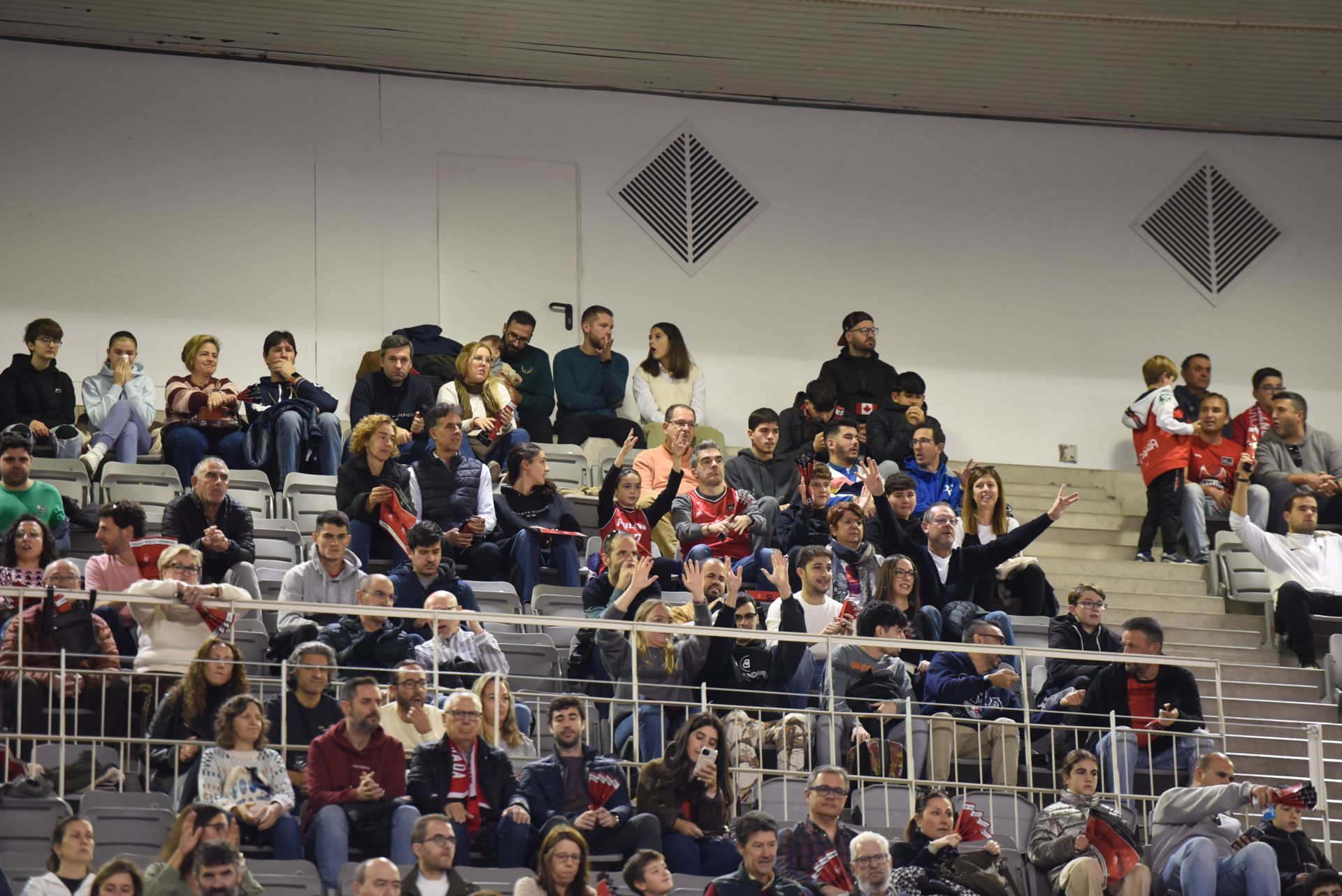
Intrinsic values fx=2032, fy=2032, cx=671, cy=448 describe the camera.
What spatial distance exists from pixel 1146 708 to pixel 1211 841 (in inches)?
44.3

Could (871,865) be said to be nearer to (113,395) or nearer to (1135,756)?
(1135,756)

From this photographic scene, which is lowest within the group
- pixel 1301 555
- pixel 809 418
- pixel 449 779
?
pixel 449 779

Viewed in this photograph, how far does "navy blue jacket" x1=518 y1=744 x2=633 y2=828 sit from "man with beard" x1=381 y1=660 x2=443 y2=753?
1.56 ft

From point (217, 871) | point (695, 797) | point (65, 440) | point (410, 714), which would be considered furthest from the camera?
point (65, 440)

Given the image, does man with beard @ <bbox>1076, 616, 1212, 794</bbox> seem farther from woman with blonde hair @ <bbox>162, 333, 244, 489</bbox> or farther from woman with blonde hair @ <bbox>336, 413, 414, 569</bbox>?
woman with blonde hair @ <bbox>162, 333, 244, 489</bbox>

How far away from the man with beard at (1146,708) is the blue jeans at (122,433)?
527 cm

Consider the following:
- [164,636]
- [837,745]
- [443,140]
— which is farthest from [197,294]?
[837,745]

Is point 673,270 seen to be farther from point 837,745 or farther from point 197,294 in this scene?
point 837,745

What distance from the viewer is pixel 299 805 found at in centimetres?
765

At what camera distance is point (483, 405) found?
37.8ft

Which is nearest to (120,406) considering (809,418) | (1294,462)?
(809,418)

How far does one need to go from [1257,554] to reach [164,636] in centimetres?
610

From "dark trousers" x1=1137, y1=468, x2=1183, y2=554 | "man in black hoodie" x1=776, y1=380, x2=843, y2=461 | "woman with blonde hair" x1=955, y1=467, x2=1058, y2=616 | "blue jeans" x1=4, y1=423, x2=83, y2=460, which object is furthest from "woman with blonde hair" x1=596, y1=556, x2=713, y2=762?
"dark trousers" x1=1137, y1=468, x2=1183, y2=554

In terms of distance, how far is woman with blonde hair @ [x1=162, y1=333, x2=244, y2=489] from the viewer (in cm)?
1078
